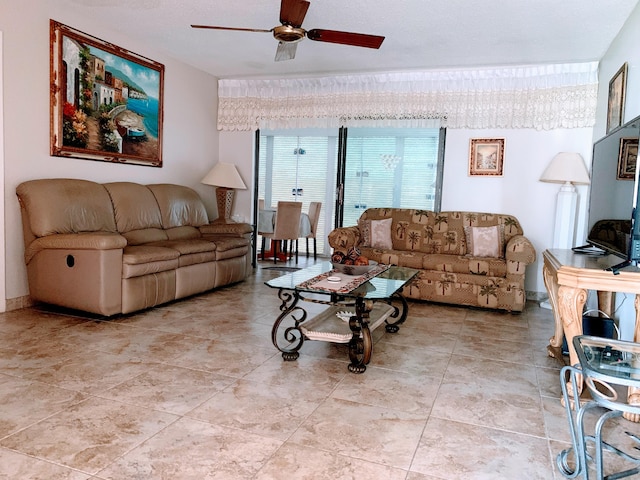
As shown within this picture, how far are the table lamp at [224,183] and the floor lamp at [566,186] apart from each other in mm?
3393

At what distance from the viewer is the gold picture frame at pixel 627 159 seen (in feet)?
7.94

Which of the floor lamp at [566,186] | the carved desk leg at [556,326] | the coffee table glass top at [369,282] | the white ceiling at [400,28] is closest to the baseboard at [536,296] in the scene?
the floor lamp at [566,186]

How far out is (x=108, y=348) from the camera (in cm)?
305

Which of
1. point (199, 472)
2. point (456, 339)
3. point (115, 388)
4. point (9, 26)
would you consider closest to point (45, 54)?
point (9, 26)

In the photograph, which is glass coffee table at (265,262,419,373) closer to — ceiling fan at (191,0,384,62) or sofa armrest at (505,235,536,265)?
sofa armrest at (505,235,536,265)

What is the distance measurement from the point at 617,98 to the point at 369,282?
2.50 m

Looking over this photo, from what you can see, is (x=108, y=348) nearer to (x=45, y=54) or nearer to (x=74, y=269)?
(x=74, y=269)

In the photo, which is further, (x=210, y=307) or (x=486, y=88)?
(x=486, y=88)

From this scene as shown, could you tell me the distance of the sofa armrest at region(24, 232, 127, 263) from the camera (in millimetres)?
3498

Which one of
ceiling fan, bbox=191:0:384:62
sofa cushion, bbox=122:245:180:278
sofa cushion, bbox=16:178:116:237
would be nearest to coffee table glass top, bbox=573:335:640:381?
ceiling fan, bbox=191:0:384:62

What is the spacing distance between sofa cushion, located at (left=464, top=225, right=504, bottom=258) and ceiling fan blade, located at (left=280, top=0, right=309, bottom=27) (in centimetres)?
274

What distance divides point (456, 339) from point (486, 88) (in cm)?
297

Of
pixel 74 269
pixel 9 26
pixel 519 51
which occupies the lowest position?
pixel 74 269

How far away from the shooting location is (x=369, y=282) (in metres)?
3.26
